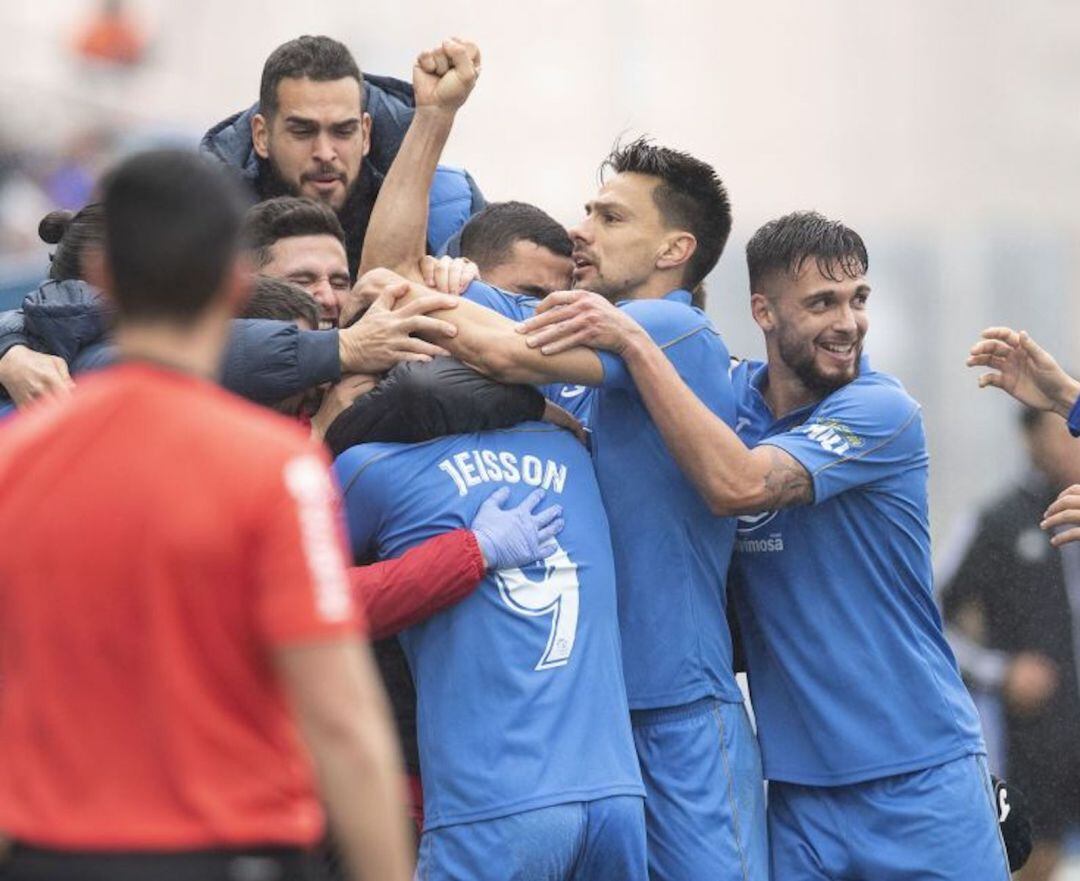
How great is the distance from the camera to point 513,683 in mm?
4789

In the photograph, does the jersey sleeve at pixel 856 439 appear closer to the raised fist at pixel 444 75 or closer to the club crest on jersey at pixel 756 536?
the club crest on jersey at pixel 756 536

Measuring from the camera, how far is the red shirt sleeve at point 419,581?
187 inches

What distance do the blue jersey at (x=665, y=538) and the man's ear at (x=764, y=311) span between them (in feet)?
0.84

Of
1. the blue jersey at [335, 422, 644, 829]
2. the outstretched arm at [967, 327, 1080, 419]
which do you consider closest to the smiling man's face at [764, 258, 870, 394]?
the outstretched arm at [967, 327, 1080, 419]

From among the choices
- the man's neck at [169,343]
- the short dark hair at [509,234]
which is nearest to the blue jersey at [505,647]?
the short dark hair at [509,234]

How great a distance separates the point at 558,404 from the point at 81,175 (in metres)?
9.67

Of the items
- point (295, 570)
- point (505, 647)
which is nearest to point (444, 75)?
point (505, 647)

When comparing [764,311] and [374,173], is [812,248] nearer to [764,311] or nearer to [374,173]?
[764,311]

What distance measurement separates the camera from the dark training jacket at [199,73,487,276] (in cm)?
620

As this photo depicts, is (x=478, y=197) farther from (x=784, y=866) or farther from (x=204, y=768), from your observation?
(x=204, y=768)

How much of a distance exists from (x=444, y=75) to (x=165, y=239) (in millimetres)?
2651

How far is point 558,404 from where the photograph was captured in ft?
18.0

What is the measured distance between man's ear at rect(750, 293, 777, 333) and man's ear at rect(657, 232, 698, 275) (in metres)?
0.20

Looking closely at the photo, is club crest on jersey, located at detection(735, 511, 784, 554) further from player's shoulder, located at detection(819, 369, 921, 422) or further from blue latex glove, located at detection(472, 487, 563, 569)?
blue latex glove, located at detection(472, 487, 563, 569)
